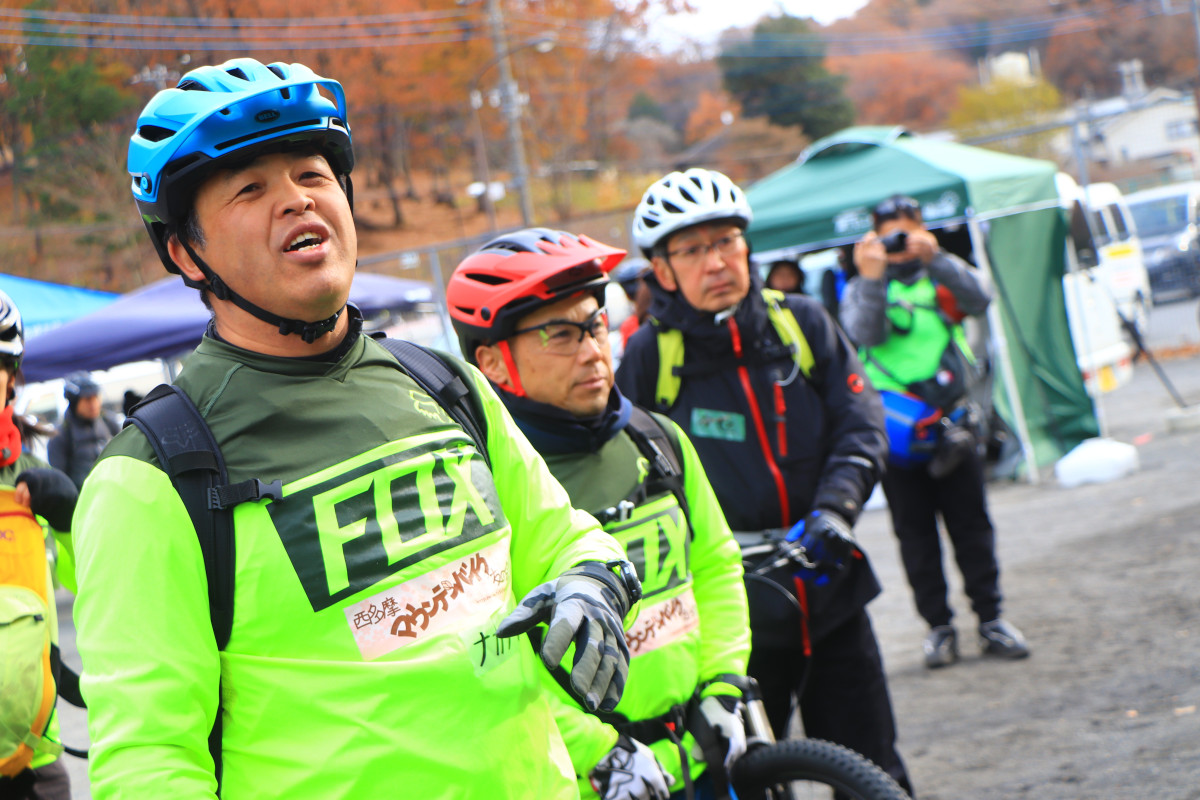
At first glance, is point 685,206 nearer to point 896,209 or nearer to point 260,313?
point 260,313

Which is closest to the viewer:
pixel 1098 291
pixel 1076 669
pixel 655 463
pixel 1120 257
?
pixel 655 463

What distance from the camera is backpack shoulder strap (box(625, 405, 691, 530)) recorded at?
277 cm

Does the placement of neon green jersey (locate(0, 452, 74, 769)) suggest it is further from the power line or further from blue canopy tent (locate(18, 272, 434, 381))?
the power line

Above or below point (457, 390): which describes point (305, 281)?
above

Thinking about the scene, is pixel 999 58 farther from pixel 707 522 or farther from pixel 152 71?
pixel 707 522

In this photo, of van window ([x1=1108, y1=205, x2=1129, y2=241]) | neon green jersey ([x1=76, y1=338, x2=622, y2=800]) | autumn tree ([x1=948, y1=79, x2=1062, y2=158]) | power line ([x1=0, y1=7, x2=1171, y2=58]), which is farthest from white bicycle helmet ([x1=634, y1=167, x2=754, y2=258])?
autumn tree ([x1=948, y1=79, x2=1062, y2=158])

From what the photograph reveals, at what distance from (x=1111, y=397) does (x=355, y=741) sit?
47.9 ft

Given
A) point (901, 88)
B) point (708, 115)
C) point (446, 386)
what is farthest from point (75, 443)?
point (901, 88)

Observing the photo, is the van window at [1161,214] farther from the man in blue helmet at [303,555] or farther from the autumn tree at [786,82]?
the autumn tree at [786,82]

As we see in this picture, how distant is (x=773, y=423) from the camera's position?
11.6 feet

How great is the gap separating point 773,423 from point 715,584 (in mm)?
875

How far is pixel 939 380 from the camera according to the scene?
601 centimetres

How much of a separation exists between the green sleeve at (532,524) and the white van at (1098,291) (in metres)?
9.93

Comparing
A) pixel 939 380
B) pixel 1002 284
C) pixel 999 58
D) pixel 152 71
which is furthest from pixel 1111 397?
pixel 999 58
